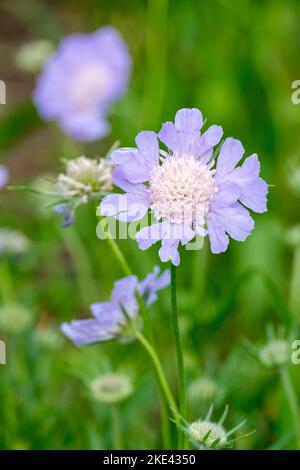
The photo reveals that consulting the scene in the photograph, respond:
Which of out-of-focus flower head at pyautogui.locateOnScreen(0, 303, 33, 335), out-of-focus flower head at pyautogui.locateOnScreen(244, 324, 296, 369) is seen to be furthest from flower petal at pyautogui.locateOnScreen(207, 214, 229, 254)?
out-of-focus flower head at pyautogui.locateOnScreen(0, 303, 33, 335)

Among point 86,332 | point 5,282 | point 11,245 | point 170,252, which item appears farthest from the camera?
point 5,282

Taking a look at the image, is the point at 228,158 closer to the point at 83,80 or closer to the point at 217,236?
the point at 217,236

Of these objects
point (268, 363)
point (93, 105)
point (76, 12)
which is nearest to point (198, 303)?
point (268, 363)

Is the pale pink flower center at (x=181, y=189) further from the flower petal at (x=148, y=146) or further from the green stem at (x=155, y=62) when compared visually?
the green stem at (x=155, y=62)

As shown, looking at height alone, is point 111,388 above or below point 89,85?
below

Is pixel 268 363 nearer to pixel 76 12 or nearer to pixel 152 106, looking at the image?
pixel 152 106

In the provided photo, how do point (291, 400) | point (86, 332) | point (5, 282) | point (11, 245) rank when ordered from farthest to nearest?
point (5, 282), point (11, 245), point (291, 400), point (86, 332)

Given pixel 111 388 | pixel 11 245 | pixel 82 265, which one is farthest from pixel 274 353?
pixel 82 265
